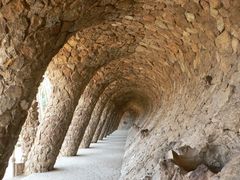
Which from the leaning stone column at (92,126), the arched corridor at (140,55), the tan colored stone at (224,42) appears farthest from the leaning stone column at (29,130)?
the tan colored stone at (224,42)

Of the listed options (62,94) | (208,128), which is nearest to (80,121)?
(62,94)

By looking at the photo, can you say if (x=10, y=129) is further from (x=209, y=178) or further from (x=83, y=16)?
(x=209, y=178)

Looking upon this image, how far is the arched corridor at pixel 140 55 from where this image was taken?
3.69 meters

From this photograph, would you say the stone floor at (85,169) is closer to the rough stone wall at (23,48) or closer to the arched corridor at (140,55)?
the arched corridor at (140,55)

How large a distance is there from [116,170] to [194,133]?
11.9ft

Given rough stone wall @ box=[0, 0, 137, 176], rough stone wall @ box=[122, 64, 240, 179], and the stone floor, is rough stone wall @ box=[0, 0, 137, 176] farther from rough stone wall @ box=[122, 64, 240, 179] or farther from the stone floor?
the stone floor

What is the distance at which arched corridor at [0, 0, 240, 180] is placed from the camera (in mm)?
3693

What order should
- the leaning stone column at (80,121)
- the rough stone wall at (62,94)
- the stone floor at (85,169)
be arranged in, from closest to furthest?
the stone floor at (85,169) < the rough stone wall at (62,94) < the leaning stone column at (80,121)

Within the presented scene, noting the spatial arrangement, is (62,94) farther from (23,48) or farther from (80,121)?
(23,48)

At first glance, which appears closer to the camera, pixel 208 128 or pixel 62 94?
pixel 208 128

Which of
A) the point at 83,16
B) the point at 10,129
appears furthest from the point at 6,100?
the point at 83,16

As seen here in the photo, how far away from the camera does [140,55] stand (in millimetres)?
8555

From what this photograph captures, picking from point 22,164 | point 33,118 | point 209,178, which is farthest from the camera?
point 33,118

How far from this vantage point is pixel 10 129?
392 centimetres
